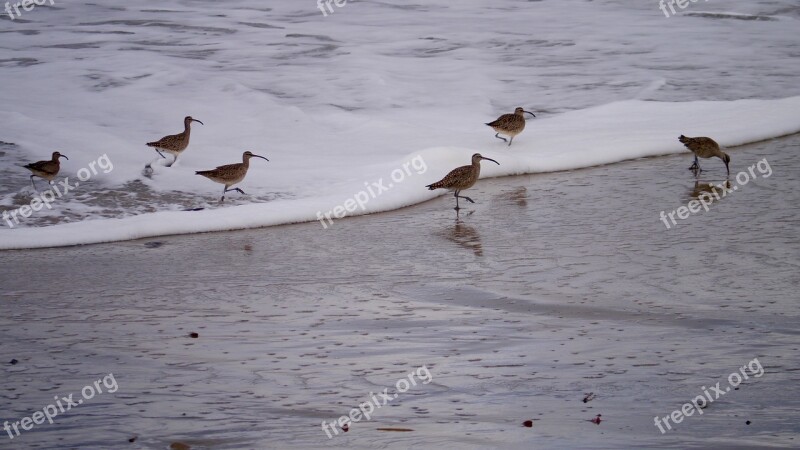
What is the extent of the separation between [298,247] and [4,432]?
160 inches

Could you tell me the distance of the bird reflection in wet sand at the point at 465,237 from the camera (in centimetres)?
878

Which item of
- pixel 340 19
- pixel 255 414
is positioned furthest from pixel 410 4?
pixel 255 414

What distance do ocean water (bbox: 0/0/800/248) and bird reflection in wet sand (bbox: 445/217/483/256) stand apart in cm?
108

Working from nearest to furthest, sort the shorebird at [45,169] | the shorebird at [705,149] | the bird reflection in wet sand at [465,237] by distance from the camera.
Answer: the bird reflection in wet sand at [465,237], the shorebird at [45,169], the shorebird at [705,149]

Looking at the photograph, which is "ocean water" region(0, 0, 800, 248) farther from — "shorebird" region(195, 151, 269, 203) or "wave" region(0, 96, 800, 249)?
"shorebird" region(195, 151, 269, 203)

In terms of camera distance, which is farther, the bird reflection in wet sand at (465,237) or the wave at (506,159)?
the wave at (506,159)

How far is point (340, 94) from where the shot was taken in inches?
592

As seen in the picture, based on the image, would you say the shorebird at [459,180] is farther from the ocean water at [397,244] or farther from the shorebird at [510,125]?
the shorebird at [510,125]

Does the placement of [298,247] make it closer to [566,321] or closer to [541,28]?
[566,321]

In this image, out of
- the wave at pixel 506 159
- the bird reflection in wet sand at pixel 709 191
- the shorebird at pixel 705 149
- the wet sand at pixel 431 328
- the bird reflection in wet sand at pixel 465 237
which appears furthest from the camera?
the shorebird at pixel 705 149

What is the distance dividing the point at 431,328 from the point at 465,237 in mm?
Answer: 2645

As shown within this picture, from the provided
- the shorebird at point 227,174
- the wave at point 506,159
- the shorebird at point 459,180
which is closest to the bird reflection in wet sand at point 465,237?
the shorebird at point 459,180

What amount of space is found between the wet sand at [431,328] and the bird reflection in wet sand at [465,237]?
0.03 meters

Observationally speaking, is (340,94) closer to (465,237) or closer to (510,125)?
(510,125)
